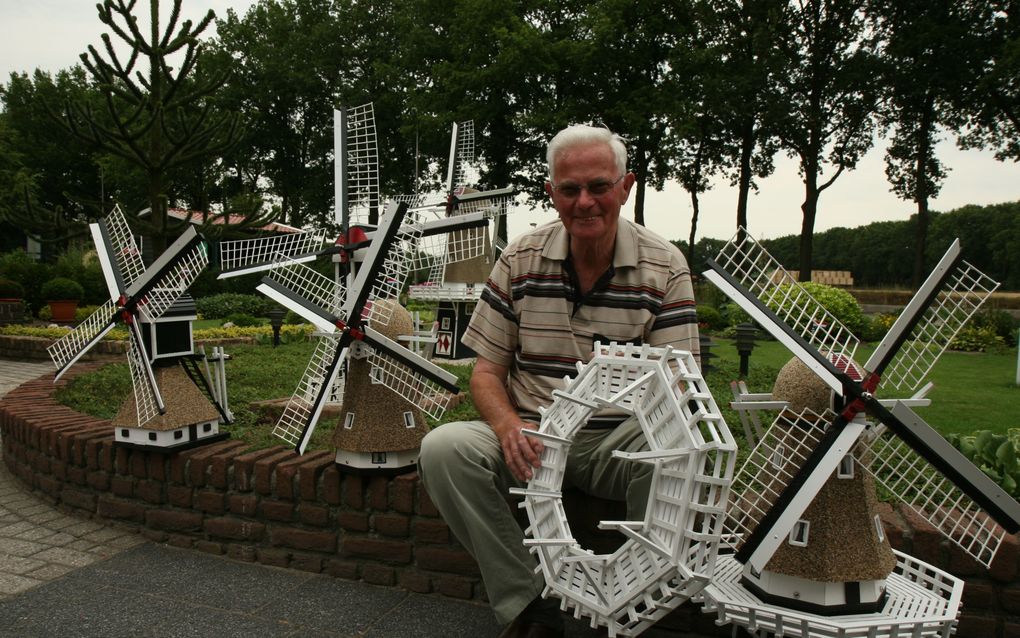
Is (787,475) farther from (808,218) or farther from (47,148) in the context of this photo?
(47,148)

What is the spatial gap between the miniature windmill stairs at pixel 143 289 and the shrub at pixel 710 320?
11987mm

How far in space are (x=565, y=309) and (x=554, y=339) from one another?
120mm

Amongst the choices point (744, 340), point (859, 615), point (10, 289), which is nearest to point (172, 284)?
point (859, 615)

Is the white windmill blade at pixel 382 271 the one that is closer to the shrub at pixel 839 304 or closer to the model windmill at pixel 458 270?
the model windmill at pixel 458 270

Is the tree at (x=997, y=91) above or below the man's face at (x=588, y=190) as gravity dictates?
above

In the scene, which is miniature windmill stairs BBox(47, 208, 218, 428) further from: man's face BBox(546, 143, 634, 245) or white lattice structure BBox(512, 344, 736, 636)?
white lattice structure BBox(512, 344, 736, 636)

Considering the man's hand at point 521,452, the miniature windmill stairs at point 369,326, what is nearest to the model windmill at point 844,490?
the man's hand at point 521,452

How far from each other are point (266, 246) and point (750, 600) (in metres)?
4.02

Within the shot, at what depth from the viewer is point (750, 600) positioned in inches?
77.0

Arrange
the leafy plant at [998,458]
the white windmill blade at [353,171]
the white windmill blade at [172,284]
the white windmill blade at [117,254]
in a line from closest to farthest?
1. the leafy plant at [998,458]
2. the white windmill blade at [172,284]
3. the white windmill blade at [117,254]
4. the white windmill blade at [353,171]

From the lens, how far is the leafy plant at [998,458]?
2.68m

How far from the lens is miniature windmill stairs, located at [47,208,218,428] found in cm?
339

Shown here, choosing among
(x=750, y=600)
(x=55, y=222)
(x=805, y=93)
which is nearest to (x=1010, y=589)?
(x=750, y=600)

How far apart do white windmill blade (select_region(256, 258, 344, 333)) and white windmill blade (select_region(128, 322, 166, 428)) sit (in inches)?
30.4
